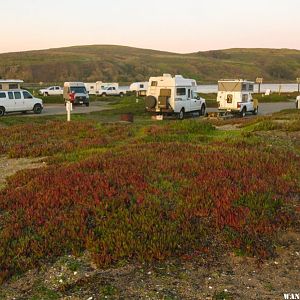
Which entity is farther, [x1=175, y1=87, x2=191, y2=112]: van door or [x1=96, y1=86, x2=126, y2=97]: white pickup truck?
[x1=96, y1=86, x2=126, y2=97]: white pickup truck

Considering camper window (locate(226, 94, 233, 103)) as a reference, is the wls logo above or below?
above

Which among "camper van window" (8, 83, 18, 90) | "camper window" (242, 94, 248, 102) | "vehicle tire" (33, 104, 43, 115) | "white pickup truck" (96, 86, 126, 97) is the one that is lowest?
"white pickup truck" (96, 86, 126, 97)

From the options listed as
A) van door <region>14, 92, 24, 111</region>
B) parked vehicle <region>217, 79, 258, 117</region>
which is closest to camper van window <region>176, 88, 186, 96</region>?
parked vehicle <region>217, 79, 258, 117</region>

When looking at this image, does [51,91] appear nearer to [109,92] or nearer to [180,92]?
[109,92]

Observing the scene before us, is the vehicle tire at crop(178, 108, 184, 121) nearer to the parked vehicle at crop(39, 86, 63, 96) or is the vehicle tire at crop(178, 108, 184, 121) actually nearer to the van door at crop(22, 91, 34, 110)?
the van door at crop(22, 91, 34, 110)

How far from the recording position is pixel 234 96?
112ft

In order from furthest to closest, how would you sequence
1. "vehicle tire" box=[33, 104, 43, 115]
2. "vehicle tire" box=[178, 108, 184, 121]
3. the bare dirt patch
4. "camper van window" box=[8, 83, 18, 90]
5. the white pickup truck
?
the white pickup truck
"camper van window" box=[8, 83, 18, 90]
"vehicle tire" box=[33, 104, 43, 115]
"vehicle tire" box=[178, 108, 184, 121]
the bare dirt patch

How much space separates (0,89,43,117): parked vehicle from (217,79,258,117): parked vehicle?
16.2 metres

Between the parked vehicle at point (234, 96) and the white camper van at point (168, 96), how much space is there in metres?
3.51

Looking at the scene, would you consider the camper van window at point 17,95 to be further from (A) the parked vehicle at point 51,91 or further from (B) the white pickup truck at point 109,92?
(B) the white pickup truck at point 109,92

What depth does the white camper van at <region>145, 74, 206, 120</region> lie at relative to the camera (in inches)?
1231

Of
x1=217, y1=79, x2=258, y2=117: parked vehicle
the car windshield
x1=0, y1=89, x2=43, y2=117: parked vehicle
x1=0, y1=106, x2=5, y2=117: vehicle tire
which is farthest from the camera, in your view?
the car windshield

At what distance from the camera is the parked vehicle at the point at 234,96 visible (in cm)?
3419

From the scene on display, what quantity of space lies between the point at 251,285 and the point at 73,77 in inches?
7682
